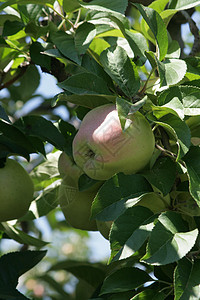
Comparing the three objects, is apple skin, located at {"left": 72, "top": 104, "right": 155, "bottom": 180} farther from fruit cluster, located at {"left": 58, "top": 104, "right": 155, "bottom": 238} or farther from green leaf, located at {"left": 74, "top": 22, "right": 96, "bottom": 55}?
green leaf, located at {"left": 74, "top": 22, "right": 96, "bottom": 55}

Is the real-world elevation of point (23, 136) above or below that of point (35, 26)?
below

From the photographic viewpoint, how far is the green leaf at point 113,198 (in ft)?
2.84

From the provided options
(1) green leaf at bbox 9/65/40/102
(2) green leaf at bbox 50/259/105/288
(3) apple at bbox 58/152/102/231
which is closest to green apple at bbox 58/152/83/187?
(3) apple at bbox 58/152/102/231

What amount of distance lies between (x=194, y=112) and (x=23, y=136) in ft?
1.44

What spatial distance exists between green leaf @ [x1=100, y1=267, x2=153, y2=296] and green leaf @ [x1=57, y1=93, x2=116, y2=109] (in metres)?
0.31

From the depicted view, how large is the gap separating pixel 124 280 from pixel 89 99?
0.34 m

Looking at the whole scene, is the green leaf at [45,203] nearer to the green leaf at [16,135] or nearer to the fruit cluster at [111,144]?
the green leaf at [16,135]

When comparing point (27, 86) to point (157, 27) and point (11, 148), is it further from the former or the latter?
point (157, 27)

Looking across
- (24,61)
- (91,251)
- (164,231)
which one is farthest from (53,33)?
(91,251)

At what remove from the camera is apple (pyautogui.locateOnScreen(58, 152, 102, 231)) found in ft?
3.71

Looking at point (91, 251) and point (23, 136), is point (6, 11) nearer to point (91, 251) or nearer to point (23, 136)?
point (23, 136)

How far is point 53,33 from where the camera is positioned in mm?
1121

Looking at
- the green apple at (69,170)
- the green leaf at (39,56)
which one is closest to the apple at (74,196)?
the green apple at (69,170)

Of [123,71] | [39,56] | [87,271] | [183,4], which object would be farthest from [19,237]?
[183,4]
